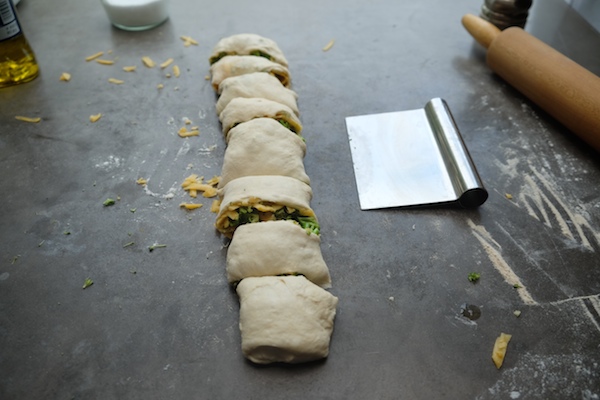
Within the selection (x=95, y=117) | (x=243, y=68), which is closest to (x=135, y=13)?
(x=95, y=117)

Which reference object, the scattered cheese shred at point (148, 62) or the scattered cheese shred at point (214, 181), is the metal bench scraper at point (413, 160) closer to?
the scattered cheese shred at point (214, 181)

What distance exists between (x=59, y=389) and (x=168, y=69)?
199 centimetres

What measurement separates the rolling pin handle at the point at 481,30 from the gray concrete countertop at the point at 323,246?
0.44ft

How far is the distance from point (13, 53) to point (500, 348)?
2.90 meters

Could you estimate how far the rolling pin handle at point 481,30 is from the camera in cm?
299

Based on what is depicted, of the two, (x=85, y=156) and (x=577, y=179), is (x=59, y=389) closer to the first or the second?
(x=85, y=156)

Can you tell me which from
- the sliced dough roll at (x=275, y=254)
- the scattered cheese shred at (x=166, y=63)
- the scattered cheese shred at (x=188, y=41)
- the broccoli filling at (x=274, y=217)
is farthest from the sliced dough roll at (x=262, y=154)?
the scattered cheese shred at (x=188, y=41)

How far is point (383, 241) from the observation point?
212cm

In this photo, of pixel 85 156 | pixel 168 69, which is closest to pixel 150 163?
pixel 85 156

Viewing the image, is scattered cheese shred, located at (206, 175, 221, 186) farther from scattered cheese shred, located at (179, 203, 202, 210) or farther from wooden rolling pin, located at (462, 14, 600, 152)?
wooden rolling pin, located at (462, 14, 600, 152)

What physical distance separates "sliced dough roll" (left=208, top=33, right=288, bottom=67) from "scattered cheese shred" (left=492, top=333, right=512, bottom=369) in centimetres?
184

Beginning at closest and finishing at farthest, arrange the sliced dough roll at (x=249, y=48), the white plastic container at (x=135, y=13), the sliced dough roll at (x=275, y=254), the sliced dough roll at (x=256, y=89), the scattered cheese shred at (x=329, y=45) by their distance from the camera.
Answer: the sliced dough roll at (x=275, y=254), the sliced dough roll at (x=256, y=89), the sliced dough roll at (x=249, y=48), the scattered cheese shred at (x=329, y=45), the white plastic container at (x=135, y=13)

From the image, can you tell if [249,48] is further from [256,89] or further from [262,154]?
[262,154]

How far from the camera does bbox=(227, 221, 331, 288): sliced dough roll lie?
184 cm
